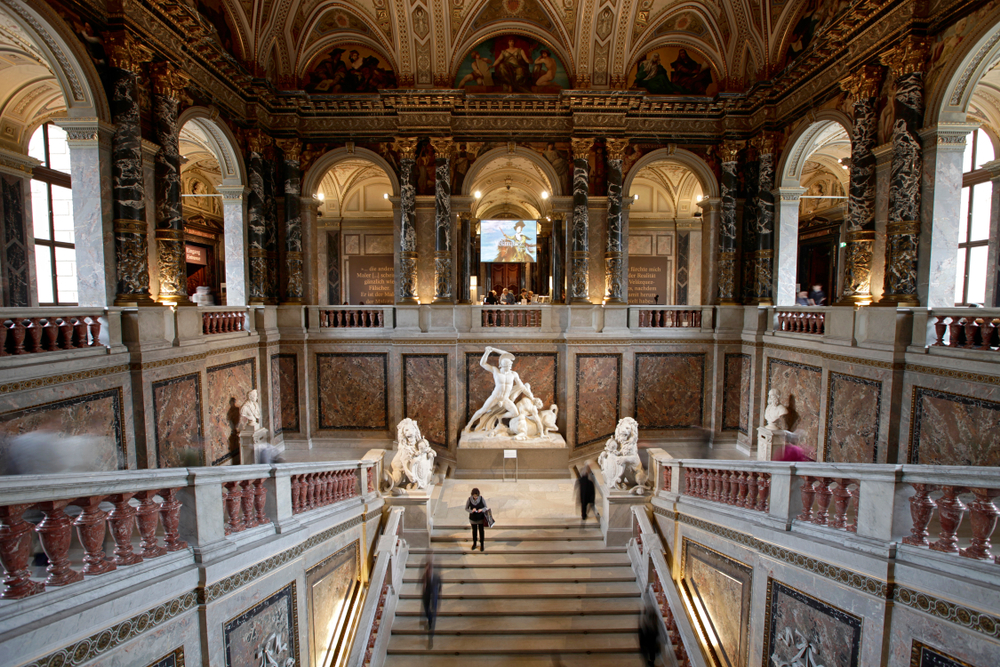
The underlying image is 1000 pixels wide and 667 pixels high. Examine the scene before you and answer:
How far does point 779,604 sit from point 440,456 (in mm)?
8083

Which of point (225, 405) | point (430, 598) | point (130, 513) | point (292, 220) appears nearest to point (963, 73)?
point (430, 598)

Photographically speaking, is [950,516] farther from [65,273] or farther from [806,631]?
[65,273]

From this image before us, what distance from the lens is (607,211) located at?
12.3m

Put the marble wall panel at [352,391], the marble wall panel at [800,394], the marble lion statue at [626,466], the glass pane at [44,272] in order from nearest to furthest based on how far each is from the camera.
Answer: the marble lion statue at [626,466] → the marble wall panel at [800,394] → the glass pane at [44,272] → the marble wall panel at [352,391]

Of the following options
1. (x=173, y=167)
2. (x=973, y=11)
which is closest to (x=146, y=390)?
(x=173, y=167)

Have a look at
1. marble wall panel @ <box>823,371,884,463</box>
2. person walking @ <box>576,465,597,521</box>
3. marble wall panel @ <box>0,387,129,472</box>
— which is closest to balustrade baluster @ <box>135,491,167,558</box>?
marble wall panel @ <box>0,387,129,472</box>

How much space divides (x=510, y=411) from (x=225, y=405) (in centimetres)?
620

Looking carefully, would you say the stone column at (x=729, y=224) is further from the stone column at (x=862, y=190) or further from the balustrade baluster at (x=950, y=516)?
the balustrade baluster at (x=950, y=516)

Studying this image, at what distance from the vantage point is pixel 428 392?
12156 mm

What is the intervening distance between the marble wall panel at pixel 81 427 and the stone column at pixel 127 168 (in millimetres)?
1745

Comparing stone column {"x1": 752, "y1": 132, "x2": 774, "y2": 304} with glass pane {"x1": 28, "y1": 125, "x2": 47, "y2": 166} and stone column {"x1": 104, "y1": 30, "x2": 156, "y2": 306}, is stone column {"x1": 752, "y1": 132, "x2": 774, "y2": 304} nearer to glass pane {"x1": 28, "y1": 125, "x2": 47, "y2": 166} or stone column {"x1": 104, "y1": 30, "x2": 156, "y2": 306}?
stone column {"x1": 104, "y1": 30, "x2": 156, "y2": 306}

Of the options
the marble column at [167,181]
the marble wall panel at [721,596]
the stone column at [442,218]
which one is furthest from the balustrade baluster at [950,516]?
the marble column at [167,181]

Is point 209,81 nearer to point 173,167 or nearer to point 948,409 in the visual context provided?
point 173,167

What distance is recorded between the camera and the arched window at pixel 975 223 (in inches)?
435
